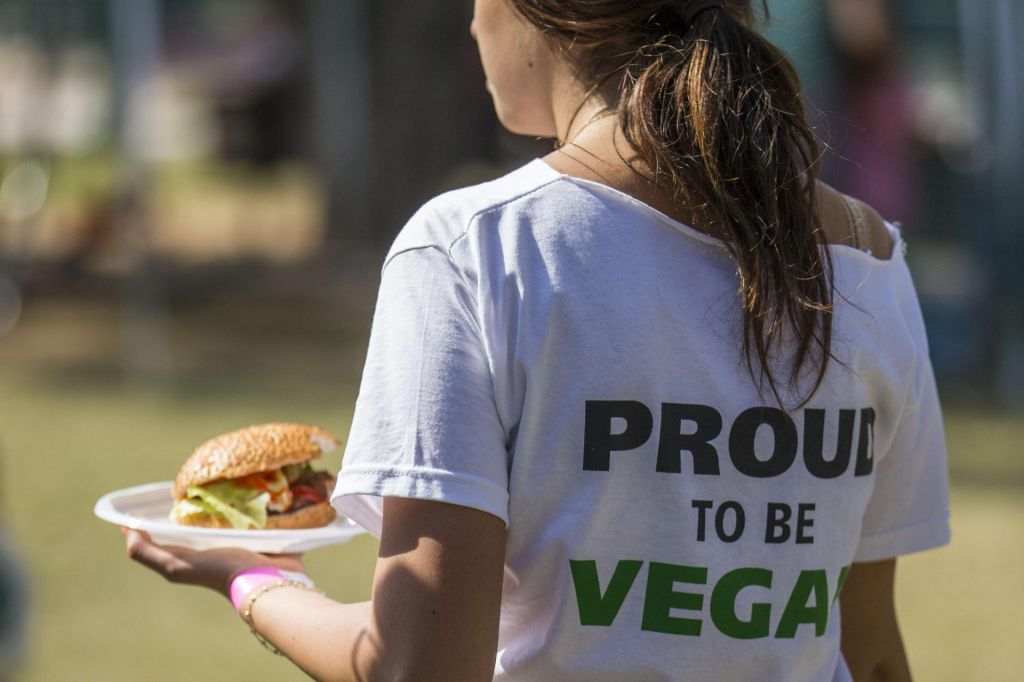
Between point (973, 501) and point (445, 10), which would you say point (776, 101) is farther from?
point (445, 10)

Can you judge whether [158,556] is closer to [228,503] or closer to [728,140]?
[228,503]

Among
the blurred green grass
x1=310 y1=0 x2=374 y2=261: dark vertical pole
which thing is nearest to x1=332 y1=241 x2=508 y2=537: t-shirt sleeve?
the blurred green grass

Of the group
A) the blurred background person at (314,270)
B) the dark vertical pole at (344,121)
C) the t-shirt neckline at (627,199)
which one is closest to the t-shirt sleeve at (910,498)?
the t-shirt neckline at (627,199)

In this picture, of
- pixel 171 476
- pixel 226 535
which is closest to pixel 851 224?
pixel 226 535

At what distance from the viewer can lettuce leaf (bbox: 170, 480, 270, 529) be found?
5.80 ft

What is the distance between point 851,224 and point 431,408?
1.79ft

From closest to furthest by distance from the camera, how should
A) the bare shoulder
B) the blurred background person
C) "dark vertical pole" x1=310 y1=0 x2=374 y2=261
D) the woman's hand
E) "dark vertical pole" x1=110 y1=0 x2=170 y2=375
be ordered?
1. the bare shoulder
2. the woman's hand
3. the blurred background person
4. "dark vertical pole" x1=110 y1=0 x2=170 y2=375
5. "dark vertical pole" x1=310 y1=0 x2=374 y2=261

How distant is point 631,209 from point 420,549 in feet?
1.28

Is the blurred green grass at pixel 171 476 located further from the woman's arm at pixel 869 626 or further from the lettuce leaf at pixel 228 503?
the woman's arm at pixel 869 626

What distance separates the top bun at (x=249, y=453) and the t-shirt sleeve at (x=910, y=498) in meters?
0.73

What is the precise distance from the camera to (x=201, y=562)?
5.22 feet

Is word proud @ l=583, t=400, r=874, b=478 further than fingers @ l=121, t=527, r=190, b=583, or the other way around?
fingers @ l=121, t=527, r=190, b=583

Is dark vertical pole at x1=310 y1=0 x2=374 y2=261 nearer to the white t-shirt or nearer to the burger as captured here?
the burger

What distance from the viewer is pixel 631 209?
4.28ft
